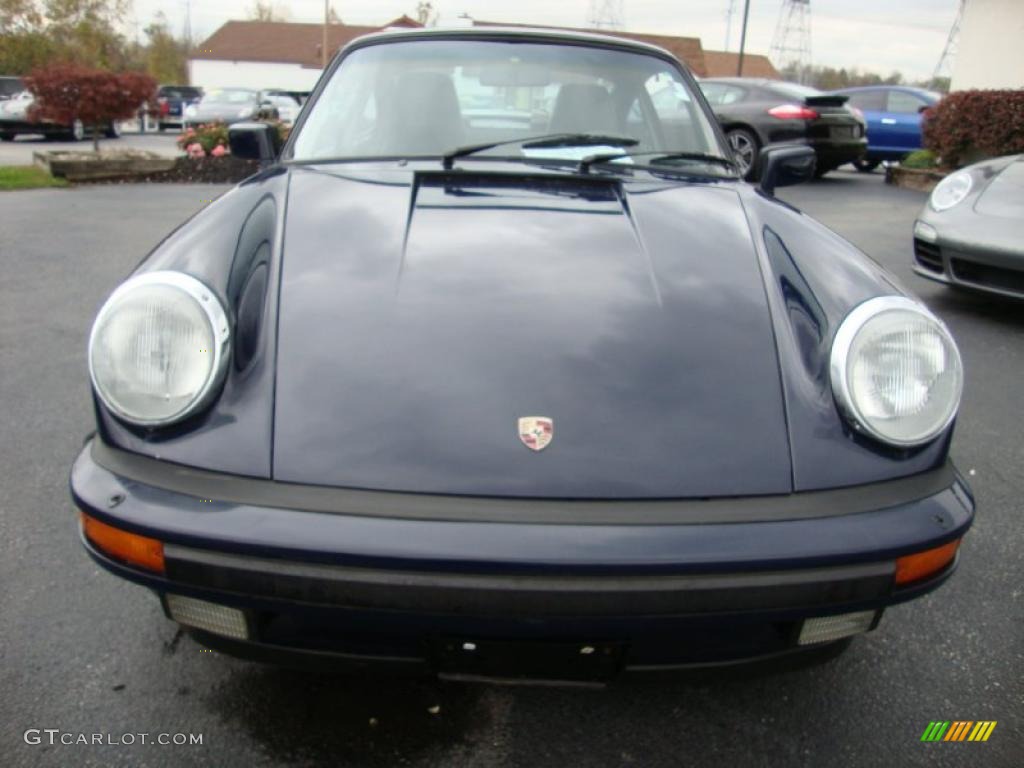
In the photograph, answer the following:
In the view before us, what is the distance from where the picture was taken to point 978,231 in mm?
4879

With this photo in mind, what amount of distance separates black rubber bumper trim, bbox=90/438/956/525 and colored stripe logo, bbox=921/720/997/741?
670 mm

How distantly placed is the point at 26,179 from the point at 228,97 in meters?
13.9

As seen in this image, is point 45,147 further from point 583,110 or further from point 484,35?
point 583,110

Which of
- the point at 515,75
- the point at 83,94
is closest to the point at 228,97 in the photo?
the point at 83,94

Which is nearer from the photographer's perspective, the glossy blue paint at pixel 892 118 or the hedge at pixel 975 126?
the hedge at pixel 975 126

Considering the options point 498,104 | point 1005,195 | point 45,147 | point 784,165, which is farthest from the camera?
point 45,147

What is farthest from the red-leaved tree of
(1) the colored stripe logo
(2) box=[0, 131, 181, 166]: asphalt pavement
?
(1) the colored stripe logo

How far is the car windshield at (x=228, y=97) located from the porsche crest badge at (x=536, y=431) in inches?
955

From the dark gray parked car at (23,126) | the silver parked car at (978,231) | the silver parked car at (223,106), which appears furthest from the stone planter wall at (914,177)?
the dark gray parked car at (23,126)

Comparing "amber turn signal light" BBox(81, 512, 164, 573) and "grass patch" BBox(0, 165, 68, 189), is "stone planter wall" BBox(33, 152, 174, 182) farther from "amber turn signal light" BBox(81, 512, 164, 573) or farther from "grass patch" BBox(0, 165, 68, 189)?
"amber turn signal light" BBox(81, 512, 164, 573)

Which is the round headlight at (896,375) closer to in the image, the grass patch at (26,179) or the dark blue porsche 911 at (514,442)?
the dark blue porsche 911 at (514,442)

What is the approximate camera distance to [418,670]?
61.3 inches

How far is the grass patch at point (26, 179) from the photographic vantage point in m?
10.3

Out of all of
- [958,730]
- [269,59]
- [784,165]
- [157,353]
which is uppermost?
[269,59]
